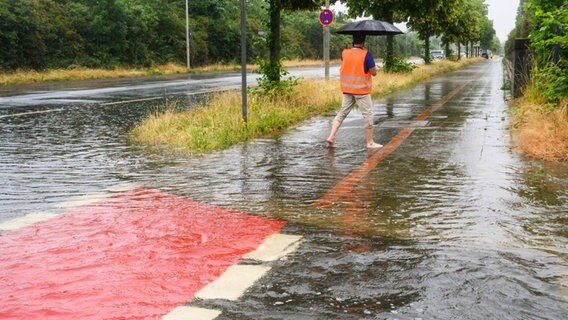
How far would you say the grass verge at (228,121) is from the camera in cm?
1014

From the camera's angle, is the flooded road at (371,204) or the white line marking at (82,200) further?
the white line marking at (82,200)

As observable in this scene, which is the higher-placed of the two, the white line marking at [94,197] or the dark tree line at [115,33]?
the dark tree line at [115,33]

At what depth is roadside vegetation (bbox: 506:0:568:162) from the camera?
873 cm

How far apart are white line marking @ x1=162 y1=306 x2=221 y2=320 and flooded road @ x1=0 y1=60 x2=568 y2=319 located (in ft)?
0.23

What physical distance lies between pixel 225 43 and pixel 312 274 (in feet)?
175

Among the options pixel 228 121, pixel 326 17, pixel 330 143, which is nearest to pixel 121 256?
pixel 330 143

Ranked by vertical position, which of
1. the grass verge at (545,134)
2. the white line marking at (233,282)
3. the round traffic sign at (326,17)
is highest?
the round traffic sign at (326,17)

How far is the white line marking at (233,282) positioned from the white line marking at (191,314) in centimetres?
19

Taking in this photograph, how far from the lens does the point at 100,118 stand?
14305 millimetres

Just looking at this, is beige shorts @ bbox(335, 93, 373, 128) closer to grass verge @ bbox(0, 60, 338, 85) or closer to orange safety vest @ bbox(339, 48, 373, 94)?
orange safety vest @ bbox(339, 48, 373, 94)

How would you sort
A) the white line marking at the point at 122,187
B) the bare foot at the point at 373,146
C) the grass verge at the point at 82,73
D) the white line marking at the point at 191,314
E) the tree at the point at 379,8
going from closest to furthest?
the white line marking at the point at 191,314, the white line marking at the point at 122,187, the bare foot at the point at 373,146, the tree at the point at 379,8, the grass verge at the point at 82,73

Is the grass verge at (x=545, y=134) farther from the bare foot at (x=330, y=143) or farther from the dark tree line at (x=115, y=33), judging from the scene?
the dark tree line at (x=115, y=33)

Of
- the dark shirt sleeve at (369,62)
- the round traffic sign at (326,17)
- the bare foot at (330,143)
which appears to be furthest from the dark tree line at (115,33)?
the dark shirt sleeve at (369,62)

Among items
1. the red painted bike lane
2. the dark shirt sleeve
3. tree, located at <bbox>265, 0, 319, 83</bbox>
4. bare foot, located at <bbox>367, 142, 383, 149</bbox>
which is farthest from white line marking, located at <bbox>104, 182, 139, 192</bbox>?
tree, located at <bbox>265, 0, 319, 83</bbox>
